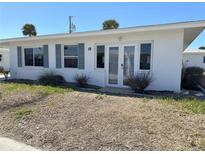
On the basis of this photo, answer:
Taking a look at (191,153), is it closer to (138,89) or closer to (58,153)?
(58,153)

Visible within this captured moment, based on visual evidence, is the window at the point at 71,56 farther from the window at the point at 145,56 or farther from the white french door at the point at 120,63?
the window at the point at 145,56

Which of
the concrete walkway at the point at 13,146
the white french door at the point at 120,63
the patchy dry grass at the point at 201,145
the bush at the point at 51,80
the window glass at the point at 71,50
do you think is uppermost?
the window glass at the point at 71,50

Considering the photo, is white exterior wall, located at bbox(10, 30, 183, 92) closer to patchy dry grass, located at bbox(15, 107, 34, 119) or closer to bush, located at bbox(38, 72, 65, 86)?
bush, located at bbox(38, 72, 65, 86)

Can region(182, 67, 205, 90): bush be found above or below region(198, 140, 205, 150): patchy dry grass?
above

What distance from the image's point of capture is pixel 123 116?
5035 mm

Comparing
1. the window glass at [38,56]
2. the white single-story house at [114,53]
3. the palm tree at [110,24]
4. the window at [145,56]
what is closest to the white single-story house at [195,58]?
the palm tree at [110,24]

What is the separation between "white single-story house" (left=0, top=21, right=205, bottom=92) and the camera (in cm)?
885

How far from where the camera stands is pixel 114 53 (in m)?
10.4

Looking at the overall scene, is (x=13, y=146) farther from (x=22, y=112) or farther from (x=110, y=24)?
(x=110, y=24)

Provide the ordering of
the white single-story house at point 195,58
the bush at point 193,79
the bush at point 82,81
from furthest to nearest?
the white single-story house at point 195,58
the bush at point 82,81
the bush at point 193,79

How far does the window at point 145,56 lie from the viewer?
9484 millimetres

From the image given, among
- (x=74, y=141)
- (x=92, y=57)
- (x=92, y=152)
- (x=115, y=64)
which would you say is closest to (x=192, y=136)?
(x=92, y=152)

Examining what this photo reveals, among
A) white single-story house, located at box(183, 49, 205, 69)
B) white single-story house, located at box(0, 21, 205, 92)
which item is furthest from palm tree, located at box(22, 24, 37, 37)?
white single-story house, located at box(183, 49, 205, 69)

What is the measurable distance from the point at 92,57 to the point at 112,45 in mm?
1406
